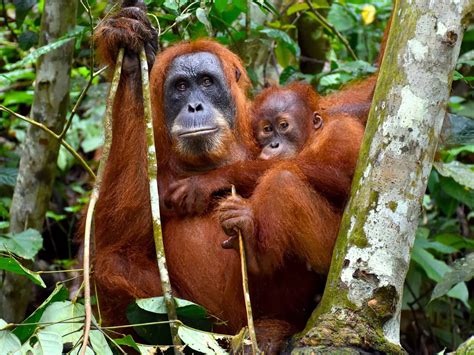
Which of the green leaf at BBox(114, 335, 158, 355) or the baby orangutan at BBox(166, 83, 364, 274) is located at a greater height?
the baby orangutan at BBox(166, 83, 364, 274)

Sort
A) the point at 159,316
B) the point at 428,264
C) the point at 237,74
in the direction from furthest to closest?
the point at 428,264 → the point at 237,74 → the point at 159,316

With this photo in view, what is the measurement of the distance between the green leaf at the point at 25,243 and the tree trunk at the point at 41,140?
1.48 ft

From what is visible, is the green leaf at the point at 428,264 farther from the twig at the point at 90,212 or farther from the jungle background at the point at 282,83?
the twig at the point at 90,212

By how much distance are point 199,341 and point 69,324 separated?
602 millimetres

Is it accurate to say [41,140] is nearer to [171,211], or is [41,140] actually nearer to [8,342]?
[171,211]

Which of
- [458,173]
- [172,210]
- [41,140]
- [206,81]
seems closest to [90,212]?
[172,210]

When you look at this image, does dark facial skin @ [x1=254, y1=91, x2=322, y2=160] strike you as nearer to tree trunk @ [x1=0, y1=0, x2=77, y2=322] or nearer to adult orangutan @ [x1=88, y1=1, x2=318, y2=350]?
adult orangutan @ [x1=88, y1=1, x2=318, y2=350]

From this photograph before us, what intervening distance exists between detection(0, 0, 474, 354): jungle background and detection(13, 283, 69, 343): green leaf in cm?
121

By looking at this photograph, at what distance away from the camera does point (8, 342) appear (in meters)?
3.09

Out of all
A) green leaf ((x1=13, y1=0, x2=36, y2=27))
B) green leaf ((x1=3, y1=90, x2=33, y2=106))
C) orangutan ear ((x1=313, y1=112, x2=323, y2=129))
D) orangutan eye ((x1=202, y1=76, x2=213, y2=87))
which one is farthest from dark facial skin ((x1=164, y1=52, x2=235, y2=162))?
green leaf ((x1=3, y1=90, x2=33, y2=106))

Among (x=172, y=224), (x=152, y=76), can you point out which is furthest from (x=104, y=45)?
(x=172, y=224)

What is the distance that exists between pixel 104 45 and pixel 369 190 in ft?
6.18

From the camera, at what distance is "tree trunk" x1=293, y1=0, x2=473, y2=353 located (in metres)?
3.13

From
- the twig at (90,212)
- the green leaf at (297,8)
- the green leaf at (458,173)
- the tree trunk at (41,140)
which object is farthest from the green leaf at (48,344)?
the green leaf at (297,8)
